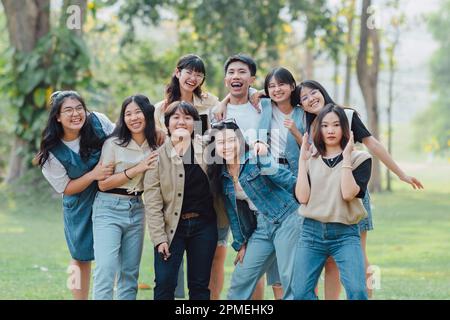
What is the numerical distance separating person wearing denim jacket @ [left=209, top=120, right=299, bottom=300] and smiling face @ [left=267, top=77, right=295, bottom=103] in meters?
0.37

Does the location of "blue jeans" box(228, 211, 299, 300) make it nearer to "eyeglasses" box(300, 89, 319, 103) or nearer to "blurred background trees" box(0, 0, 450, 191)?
"eyeglasses" box(300, 89, 319, 103)

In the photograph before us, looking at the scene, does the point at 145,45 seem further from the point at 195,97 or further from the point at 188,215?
the point at 188,215

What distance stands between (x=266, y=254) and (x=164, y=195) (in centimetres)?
68

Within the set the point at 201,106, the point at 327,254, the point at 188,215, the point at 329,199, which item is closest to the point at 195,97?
the point at 201,106

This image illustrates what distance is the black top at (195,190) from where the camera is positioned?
5066 mm

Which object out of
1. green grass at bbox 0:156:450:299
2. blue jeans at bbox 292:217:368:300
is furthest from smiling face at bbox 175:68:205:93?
green grass at bbox 0:156:450:299

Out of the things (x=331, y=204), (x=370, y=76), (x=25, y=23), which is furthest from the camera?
(x=370, y=76)

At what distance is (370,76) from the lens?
19.0 meters

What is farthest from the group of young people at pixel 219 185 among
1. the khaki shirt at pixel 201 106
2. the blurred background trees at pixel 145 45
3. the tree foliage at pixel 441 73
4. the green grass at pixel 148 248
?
the tree foliage at pixel 441 73

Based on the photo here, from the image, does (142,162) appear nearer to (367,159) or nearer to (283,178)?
(283,178)

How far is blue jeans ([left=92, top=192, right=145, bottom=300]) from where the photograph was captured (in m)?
5.04

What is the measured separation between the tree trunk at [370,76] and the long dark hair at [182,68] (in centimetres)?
1257

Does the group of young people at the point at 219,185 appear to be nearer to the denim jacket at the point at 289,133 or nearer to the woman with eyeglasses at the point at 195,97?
the denim jacket at the point at 289,133

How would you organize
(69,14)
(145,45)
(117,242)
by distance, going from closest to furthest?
(117,242) < (69,14) < (145,45)
